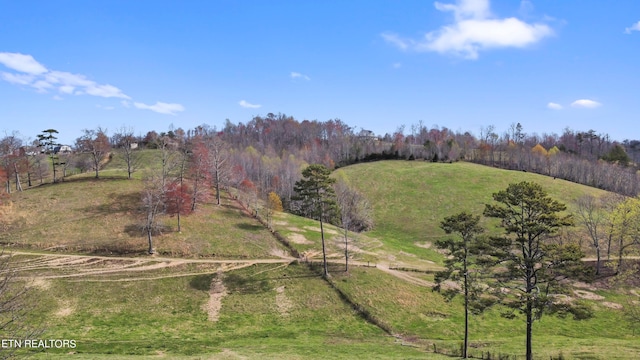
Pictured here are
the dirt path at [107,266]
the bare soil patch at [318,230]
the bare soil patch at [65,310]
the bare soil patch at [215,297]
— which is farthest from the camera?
the bare soil patch at [318,230]

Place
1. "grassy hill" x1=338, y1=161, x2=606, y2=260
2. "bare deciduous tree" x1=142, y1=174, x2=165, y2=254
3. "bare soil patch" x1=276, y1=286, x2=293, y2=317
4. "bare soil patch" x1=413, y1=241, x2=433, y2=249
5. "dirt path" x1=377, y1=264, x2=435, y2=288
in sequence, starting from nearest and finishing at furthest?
1. "bare soil patch" x1=276, y1=286, x2=293, y2=317
2. "dirt path" x1=377, y1=264, x2=435, y2=288
3. "bare deciduous tree" x1=142, y1=174, x2=165, y2=254
4. "bare soil patch" x1=413, y1=241, x2=433, y2=249
5. "grassy hill" x1=338, y1=161, x2=606, y2=260

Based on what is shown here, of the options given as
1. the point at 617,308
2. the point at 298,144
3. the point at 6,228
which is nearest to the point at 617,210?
the point at 617,308

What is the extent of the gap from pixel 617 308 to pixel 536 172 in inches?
3428

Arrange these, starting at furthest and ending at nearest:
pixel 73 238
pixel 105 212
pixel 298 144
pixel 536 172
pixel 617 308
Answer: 1. pixel 298 144
2. pixel 536 172
3. pixel 105 212
4. pixel 73 238
5. pixel 617 308

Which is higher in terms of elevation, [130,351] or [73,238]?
[73,238]

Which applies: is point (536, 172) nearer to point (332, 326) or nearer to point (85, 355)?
point (332, 326)

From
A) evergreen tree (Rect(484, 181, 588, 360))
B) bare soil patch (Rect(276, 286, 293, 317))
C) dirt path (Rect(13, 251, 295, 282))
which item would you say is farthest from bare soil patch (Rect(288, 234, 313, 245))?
evergreen tree (Rect(484, 181, 588, 360))

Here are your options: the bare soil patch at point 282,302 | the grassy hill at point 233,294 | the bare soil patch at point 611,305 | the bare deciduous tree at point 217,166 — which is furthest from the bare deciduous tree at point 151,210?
the bare soil patch at point 611,305

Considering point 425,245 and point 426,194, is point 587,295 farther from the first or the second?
point 426,194

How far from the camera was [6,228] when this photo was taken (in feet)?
202

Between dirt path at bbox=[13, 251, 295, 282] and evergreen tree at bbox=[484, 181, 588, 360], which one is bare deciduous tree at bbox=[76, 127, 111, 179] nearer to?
dirt path at bbox=[13, 251, 295, 282]

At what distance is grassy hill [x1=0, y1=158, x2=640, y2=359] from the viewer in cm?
3622

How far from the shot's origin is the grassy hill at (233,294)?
119 feet

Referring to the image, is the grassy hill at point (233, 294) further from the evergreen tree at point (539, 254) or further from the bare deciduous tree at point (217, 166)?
the evergreen tree at point (539, 254)
